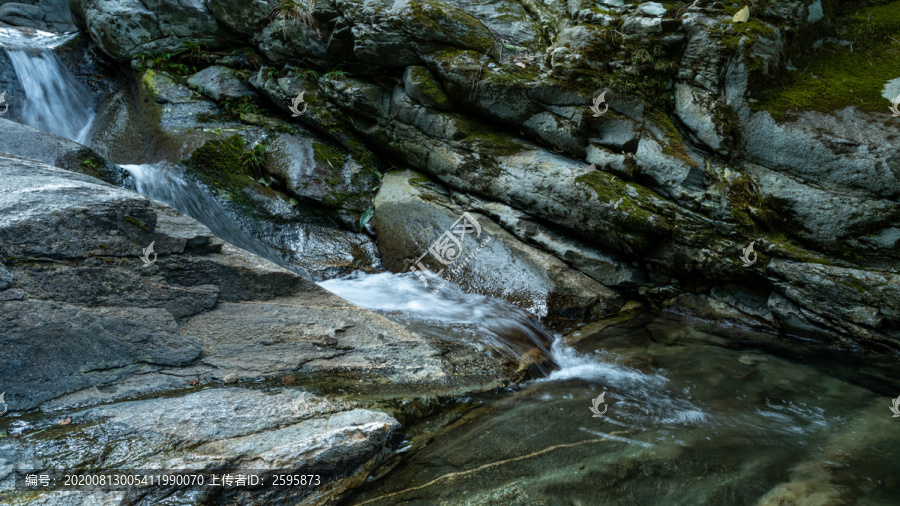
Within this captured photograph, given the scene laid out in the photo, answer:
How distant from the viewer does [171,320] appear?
3.90 metres

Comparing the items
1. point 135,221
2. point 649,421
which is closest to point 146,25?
point 135,221

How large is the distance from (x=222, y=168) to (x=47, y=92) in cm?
505

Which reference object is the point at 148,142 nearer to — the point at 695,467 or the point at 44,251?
the point at 44,251

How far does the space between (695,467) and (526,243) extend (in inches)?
177

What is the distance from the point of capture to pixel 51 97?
30.9ft

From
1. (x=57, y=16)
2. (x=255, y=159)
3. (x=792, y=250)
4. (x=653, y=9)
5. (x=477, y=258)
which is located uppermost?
(x=653, y=9)

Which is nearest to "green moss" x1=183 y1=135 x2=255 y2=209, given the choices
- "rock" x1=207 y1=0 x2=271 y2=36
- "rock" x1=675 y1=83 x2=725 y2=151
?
"rock" x1=207 y1=0 x2=271 y2=36

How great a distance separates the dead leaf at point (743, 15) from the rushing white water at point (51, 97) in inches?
495

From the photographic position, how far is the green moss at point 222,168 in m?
7.98

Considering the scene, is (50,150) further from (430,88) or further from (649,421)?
(649,421)

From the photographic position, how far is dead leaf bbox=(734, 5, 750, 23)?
7.06 metres

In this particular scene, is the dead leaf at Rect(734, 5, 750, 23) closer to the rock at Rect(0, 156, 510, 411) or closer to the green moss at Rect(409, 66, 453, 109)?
the green moss at Rect(409, 66, 453, 109)

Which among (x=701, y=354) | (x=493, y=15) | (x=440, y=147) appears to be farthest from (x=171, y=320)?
(x=493, y=15)

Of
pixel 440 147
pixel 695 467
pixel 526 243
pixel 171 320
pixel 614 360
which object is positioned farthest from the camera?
pixel 440 147
